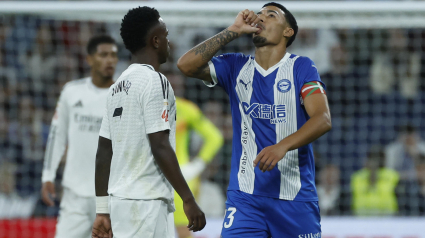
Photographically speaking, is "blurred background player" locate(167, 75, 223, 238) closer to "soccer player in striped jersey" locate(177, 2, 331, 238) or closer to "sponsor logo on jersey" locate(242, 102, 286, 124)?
"soccer player in striped jersey" locate(177, 2, 331, 238)

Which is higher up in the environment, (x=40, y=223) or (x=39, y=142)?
(x=39, y=142)

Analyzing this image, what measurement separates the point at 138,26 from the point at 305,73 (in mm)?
1106

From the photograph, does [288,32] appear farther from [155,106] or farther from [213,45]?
[155,106]

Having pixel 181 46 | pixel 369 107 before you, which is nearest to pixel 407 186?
pixel 369 107

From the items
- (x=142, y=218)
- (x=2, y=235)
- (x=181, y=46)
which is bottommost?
(x=2, y=235)

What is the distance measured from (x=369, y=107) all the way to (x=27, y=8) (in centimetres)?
544

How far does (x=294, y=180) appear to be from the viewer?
329cm

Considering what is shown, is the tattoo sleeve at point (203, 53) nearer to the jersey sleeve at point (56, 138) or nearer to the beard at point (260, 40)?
the beard at point (260, 40)

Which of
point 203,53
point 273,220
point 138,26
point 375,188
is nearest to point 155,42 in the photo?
point 138,26

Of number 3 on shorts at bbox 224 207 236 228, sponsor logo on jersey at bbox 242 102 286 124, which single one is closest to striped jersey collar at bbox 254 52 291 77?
sponsor logo on jersey at bbox 242 102 286 124

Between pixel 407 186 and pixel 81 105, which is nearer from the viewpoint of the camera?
pixel 81 105

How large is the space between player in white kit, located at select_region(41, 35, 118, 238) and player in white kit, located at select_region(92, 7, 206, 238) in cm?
169

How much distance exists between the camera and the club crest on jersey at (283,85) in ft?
10.9

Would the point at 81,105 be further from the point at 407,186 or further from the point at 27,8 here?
the point at 407,186
